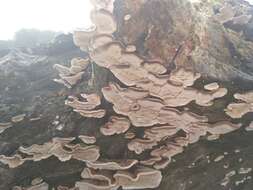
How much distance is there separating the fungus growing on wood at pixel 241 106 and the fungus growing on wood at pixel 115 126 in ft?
4.74

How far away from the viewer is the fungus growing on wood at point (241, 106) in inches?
209

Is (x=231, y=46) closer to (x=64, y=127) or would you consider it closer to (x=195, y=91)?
(x=195, y=91)

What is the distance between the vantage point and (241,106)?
548 centimetres

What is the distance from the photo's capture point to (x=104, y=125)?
5.81 metres

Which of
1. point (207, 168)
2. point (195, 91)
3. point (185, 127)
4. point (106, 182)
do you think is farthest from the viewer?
point (207, 168)

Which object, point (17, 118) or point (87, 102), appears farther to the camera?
point (17, 118)

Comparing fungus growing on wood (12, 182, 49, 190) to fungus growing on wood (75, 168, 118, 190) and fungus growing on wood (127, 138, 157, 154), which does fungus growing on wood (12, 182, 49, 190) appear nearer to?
fungus growing on wood (75, 168, 118, 190)

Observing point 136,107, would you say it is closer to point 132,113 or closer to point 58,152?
point 132,113

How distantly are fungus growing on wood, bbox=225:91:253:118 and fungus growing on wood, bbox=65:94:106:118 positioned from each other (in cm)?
177

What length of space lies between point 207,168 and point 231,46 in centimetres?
217

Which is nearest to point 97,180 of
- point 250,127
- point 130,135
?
point 130,135

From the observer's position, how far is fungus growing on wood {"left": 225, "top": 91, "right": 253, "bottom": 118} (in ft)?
17.5

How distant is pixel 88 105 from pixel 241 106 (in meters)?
2.10

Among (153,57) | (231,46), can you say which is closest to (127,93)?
(153,57)
